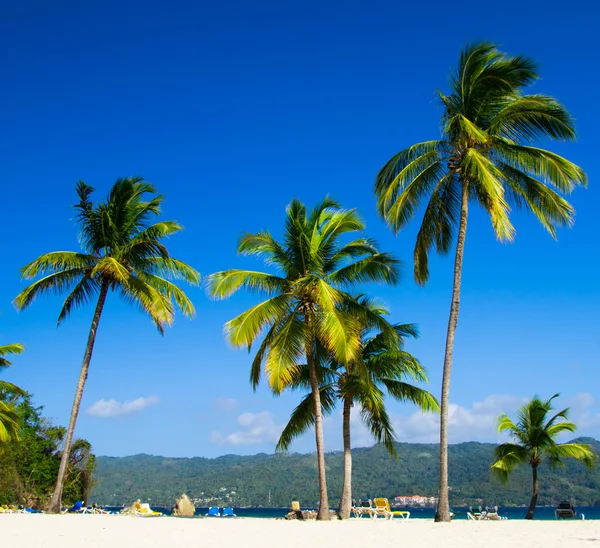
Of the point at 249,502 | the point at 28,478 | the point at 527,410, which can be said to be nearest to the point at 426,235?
the point at 527,410

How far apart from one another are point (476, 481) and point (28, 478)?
412ft

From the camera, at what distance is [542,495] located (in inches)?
5379

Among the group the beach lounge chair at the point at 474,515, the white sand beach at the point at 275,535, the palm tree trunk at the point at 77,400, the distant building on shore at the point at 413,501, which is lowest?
the distant building on shore at the point at 413,501

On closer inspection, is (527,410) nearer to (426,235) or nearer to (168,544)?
(426,235)

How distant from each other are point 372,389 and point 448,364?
536 centimetres

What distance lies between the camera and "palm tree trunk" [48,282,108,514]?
60.9ft

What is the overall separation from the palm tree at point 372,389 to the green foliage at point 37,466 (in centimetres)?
2544

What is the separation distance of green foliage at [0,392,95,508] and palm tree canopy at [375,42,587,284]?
32174 millimetres

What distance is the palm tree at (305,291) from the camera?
17.9 m

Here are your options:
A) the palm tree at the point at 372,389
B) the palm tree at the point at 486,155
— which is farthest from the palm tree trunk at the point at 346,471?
the palm tree at the point at 486,155

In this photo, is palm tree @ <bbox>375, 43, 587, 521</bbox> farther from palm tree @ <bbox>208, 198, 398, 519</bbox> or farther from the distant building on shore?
the distant building on shore

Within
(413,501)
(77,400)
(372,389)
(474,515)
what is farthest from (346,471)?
(413,501)

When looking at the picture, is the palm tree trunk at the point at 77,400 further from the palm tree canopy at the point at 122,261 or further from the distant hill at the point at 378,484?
the distant hill at the point at 378,484

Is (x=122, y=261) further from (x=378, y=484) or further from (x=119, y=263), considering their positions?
(x=378, y=484)
